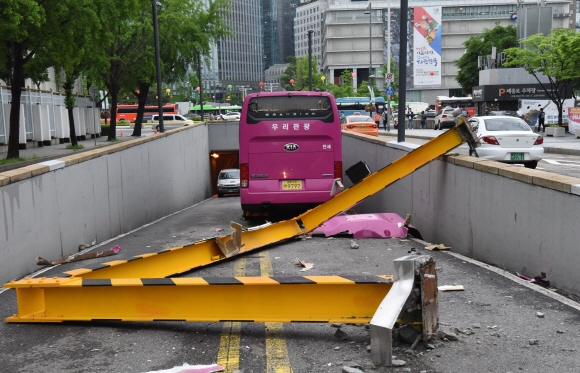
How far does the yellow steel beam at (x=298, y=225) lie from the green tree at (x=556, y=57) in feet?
124

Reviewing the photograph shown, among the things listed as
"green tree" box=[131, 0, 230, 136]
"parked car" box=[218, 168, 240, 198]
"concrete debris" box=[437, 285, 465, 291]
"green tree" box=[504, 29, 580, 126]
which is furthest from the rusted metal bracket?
"green tree" box=[504, 29, 580, 126]

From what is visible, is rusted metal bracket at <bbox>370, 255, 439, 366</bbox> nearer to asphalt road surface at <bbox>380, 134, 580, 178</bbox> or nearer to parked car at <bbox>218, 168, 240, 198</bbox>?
asphalt road surface at <bbox>380, 134, 580, 178</bbox>

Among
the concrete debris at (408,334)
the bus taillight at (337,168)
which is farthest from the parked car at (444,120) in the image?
the concrete debris at (408,334)

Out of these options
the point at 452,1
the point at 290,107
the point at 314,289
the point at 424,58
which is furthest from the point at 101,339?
the point at 452,1

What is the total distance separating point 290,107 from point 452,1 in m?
139

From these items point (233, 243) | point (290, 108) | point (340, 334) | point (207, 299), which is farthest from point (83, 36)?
point (340, 334)

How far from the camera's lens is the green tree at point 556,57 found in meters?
45.4

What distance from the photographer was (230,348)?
5621 mm

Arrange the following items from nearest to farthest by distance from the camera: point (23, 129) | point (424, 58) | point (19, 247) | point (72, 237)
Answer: point (19, 247) → point (72, 237) → point (23, 129) → point (424, 58)

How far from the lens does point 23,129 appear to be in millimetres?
40375

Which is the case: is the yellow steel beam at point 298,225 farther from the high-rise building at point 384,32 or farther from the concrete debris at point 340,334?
the high-rise building at point 384,32

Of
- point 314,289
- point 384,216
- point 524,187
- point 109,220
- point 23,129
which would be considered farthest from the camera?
point 23,129

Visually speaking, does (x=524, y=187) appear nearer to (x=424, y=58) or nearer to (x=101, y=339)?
(x=101, y=339)

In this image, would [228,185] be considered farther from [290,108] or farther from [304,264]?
[304,264]
